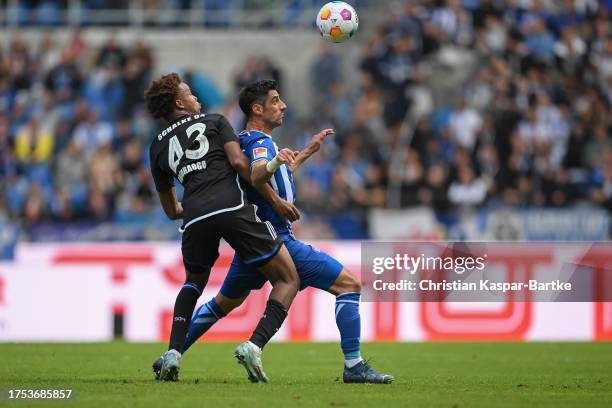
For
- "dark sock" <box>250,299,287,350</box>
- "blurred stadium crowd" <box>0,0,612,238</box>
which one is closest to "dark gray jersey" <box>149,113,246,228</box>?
"dark sock" <box>250,299,287,350</box>

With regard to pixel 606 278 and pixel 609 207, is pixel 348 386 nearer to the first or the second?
pixel 606 278

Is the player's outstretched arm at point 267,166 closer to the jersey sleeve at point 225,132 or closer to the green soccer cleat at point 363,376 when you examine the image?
the jersey sleeve at point 225,132

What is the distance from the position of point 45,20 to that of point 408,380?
18218 mm

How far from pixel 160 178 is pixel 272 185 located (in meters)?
0.92

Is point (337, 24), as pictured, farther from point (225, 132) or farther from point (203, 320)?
point (203, 320)

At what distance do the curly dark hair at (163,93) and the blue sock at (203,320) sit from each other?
161cm

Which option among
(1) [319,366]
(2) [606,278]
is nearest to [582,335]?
(2) [606,278]

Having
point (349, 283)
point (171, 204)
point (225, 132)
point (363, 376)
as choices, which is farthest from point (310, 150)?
point (363, 376)

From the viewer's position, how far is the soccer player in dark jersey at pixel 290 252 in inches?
377

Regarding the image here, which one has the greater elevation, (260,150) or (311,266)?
(260,150)

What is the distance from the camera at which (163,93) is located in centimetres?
973

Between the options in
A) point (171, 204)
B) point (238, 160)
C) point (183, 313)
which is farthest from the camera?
point (171, 204)

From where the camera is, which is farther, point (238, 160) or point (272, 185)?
point (272, 185)

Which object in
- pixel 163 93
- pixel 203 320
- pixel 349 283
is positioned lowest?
pixel 203 320
